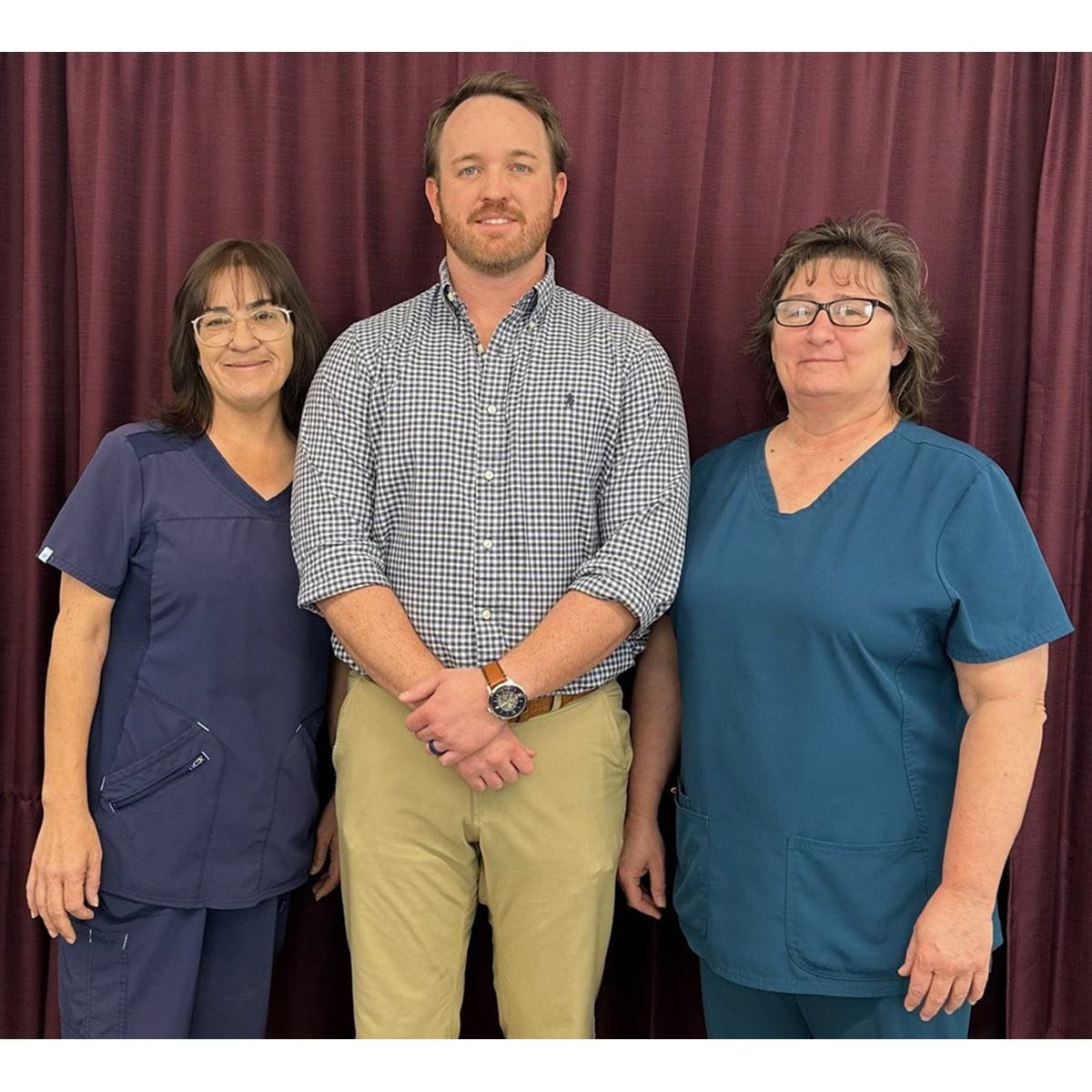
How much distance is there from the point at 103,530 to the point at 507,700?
0.71m

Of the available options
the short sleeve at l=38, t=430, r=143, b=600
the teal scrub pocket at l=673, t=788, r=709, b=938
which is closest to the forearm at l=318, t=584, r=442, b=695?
the short sleeve at l=38, t=430, r=143, b=600

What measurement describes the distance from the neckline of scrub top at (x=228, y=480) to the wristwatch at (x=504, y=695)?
1.60ft

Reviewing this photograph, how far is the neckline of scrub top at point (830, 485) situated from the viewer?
1588mm

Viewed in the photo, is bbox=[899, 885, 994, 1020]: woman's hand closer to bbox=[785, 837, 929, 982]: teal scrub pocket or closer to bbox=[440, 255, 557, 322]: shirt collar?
bbox=[785, 837, 929, 982]: teal scrub pocket

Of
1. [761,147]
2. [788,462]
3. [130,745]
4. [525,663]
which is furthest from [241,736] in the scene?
[761,147]

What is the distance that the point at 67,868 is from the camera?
5.51 ft

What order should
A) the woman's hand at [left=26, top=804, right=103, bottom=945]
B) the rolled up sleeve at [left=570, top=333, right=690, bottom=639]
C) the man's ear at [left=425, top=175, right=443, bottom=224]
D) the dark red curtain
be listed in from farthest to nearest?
the dark red curtain, the man's ear at [left=425, top=175, right=443, bottom=224], the woman's hand at [left=26, top=804, right=103, bottom=945], the rolled up sleeve at [left=570, top=333, right=690, bottom=639]

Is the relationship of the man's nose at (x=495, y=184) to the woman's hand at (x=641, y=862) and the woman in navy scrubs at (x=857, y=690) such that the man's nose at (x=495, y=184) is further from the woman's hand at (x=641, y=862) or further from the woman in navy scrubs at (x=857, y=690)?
the woman's hand at (x=641, y=862)

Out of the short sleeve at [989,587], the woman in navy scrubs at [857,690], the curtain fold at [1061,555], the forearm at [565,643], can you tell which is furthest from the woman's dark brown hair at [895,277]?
the forearm at [565,643]

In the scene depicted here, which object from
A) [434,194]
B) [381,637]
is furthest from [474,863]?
[434,194]

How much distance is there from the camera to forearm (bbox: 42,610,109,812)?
1695 millimetres

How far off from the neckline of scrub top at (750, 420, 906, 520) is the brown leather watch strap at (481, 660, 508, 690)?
47 cm

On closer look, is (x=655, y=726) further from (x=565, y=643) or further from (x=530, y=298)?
(x=530, y=298)

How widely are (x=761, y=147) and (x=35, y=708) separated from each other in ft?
5.81
